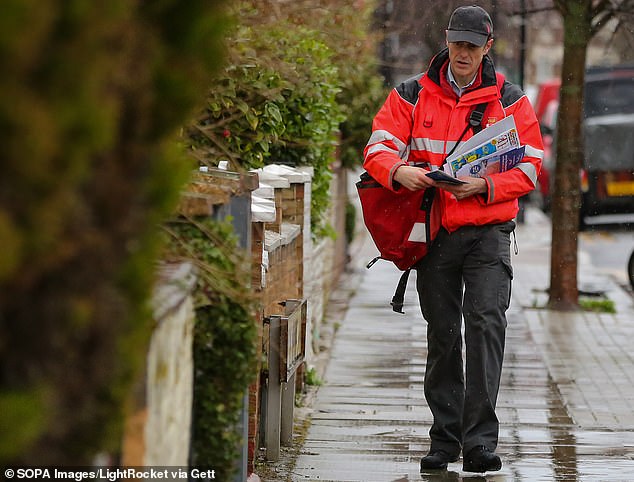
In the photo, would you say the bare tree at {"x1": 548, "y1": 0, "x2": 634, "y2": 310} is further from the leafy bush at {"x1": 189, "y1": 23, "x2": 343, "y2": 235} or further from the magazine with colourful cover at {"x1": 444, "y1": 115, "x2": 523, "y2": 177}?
the magazine with colourful cover at {"x1": 444, "y1": 115, "x2": 523, "y2": 177}

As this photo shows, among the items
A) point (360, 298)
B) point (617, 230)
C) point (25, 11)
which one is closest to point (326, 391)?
point (360, 298)

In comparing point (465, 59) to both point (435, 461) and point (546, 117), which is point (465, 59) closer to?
point (435, 461)

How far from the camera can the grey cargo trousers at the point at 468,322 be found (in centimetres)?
589

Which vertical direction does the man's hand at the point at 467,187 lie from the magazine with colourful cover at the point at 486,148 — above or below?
below

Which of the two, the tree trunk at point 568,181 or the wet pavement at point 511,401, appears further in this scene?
the tree trunk at point 568,181

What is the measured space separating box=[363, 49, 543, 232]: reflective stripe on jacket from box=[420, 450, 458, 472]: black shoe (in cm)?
106

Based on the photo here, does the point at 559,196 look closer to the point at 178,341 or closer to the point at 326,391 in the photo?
the point at 326,391

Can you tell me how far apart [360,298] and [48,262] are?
9947 mm

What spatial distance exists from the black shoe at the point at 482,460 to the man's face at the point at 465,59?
5.68 ft

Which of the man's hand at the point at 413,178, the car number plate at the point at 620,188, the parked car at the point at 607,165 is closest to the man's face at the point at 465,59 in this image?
the man's hand at the point at 413,178

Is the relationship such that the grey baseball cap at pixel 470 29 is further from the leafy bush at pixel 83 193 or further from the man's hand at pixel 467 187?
the leafy bush at pixel 83 193

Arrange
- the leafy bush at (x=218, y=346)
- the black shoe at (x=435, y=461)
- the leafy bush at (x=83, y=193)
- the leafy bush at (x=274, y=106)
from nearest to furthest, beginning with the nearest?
the leafy bush at (x=83, y=193) → the leafy bush at (x=218, y=346) → the leafy bush at (x=274, y=106) → the black shoe at (x=435, y=461)

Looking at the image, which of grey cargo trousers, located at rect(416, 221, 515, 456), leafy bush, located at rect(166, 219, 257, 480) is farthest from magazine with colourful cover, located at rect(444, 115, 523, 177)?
leafy bush, located at rect(166, 219, 257, 480)

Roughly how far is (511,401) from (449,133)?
2.26 meters
